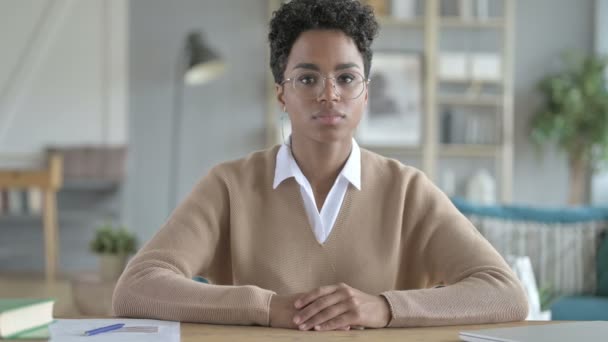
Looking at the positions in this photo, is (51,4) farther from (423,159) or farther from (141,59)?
(423,159)

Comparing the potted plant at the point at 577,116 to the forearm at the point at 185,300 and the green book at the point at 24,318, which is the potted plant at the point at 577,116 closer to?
the forearm at the point at 185,300

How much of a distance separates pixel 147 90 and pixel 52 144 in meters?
0.83

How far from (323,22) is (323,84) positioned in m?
0.13

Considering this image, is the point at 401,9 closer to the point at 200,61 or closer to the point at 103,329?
the point at 200,61

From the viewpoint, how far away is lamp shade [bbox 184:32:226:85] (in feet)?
20.1

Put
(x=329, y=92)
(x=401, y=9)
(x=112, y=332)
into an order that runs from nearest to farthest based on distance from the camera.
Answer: (x=112, y=332) → (x=329, y=92) → (x=401, y=9)

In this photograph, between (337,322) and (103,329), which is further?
(337,322)

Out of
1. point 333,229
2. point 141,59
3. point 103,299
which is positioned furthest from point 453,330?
point 141,59

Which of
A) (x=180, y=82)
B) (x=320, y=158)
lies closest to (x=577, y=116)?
(x=180, y=82)

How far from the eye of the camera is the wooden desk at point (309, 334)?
1271 mm

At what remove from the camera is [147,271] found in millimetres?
1545

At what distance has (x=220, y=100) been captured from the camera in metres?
6.74

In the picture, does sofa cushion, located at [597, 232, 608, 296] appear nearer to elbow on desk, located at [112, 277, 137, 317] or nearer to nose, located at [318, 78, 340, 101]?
nose, located at [318, 78, 340, 101]

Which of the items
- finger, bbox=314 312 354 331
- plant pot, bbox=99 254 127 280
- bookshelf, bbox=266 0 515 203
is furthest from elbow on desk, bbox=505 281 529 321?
bookshelf, bbox=266 0 515 203
